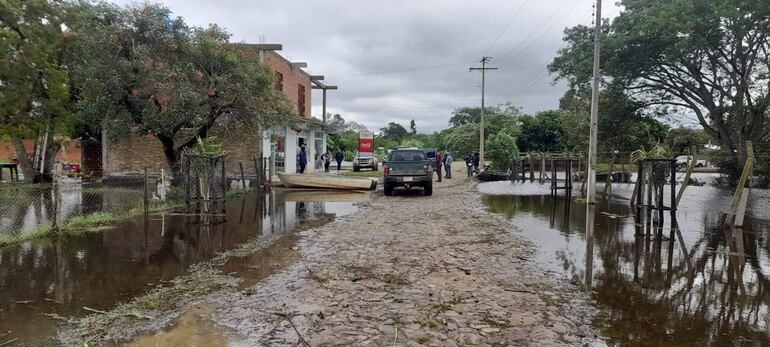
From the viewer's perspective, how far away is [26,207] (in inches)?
562

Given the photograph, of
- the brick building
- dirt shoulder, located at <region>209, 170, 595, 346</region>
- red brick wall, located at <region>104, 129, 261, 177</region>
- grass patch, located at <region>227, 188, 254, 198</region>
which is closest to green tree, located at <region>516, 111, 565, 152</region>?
the brick building

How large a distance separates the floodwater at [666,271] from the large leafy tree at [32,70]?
1807 centimetres

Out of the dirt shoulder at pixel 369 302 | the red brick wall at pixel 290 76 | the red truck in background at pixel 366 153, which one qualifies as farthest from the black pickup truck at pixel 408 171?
the red truck in background at pixel 366 153

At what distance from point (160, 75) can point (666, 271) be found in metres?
13.2

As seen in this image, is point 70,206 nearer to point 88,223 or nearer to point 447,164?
point 88,223

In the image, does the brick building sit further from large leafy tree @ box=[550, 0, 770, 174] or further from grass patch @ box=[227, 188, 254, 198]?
large leafy tree @ box=[550, 0, 770, 174]

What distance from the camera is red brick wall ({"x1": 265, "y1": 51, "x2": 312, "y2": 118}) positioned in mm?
27609

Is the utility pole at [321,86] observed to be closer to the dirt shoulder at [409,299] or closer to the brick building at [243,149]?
the brick building at [243,149]

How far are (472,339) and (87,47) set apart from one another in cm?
1399

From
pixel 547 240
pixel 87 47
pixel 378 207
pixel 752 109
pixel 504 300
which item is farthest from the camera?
pixel 752 109

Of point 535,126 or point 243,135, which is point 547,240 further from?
point 535,126

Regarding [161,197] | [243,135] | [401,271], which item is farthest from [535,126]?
[401,271]

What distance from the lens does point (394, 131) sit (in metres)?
120

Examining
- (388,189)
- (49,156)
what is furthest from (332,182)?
(49,156)
